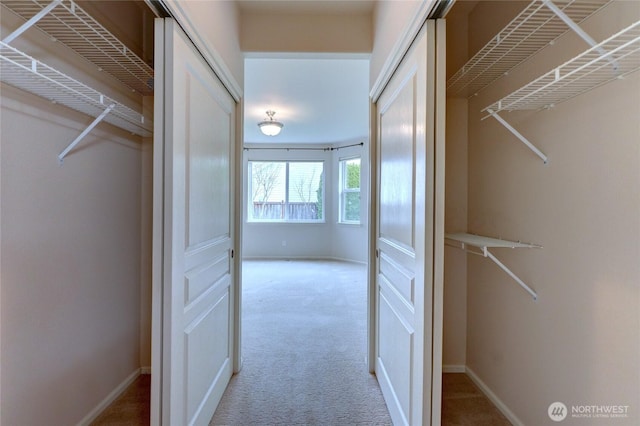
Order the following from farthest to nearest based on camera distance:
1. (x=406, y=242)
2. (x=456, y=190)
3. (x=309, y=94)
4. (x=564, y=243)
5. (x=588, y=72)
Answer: (x=309, y=94), (x=456, y=190), (x=406, y=242), (x=564, y=243), (x=588, y=72)

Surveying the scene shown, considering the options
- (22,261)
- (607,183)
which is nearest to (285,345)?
(22,261)

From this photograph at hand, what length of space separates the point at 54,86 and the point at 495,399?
9.50ft

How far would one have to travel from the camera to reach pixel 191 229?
139cm

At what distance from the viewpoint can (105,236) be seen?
5.82 ft

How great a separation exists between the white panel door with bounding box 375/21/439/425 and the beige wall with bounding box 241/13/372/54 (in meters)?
A: 0.58

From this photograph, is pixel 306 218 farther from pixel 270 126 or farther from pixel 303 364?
pixel 303 364

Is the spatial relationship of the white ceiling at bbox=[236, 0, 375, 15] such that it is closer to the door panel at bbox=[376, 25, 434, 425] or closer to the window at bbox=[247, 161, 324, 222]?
the door panel at bbox=[376, 25, 434, 425]

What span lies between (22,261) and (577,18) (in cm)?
260

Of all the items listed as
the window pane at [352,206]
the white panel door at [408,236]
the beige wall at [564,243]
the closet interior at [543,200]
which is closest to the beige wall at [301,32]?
the white panel door at [408,236]

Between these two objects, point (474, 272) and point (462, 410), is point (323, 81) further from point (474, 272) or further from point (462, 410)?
point (462, 410)

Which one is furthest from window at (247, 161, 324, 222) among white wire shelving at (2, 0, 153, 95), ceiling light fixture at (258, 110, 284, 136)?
white wire shelving at (2, 0, 153, 95)

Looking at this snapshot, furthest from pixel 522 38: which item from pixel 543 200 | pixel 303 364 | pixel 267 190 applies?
pixel 267 190

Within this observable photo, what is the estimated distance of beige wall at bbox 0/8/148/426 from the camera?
124 cm

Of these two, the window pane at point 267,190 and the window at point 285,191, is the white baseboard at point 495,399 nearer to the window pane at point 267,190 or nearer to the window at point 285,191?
the window at point 285,191
